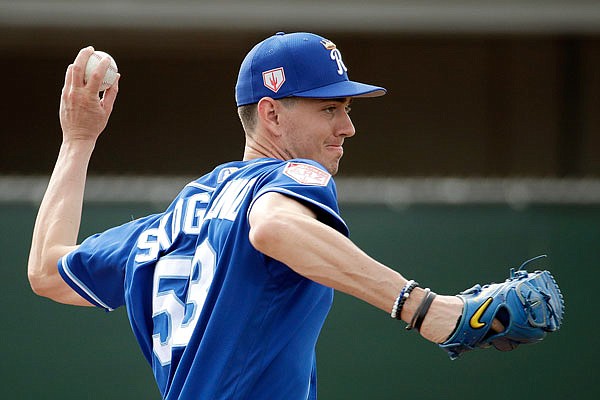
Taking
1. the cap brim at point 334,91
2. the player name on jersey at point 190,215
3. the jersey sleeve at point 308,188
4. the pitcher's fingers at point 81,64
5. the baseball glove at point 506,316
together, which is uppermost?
the pitcher's fingers at point 81,64

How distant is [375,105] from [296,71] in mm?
8408

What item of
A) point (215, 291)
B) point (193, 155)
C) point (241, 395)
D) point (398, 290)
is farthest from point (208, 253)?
point (193, 155)

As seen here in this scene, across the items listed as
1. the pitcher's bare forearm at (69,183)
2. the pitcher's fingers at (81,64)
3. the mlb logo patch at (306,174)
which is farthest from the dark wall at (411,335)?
the mlb logo patch at (306,174)

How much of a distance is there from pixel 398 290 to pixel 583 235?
147 inches

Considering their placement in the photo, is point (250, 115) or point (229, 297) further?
point (250, 115)

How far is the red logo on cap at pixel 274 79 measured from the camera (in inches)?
108

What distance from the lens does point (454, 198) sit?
567 cm

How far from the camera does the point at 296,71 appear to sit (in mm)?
2727

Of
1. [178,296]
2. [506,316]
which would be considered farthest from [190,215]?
[506,316]

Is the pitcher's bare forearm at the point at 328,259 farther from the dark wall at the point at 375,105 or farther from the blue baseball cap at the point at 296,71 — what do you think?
the dark wall at the point at 375,105

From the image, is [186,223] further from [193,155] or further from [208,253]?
[193,155]

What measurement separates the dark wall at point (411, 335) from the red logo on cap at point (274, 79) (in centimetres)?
288

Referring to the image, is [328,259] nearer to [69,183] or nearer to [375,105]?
[69,183]

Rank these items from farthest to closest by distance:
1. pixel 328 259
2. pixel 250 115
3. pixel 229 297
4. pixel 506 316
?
pixel 250 115 → pixel 229 297 → pixel 506 316 → pixel 328 259
